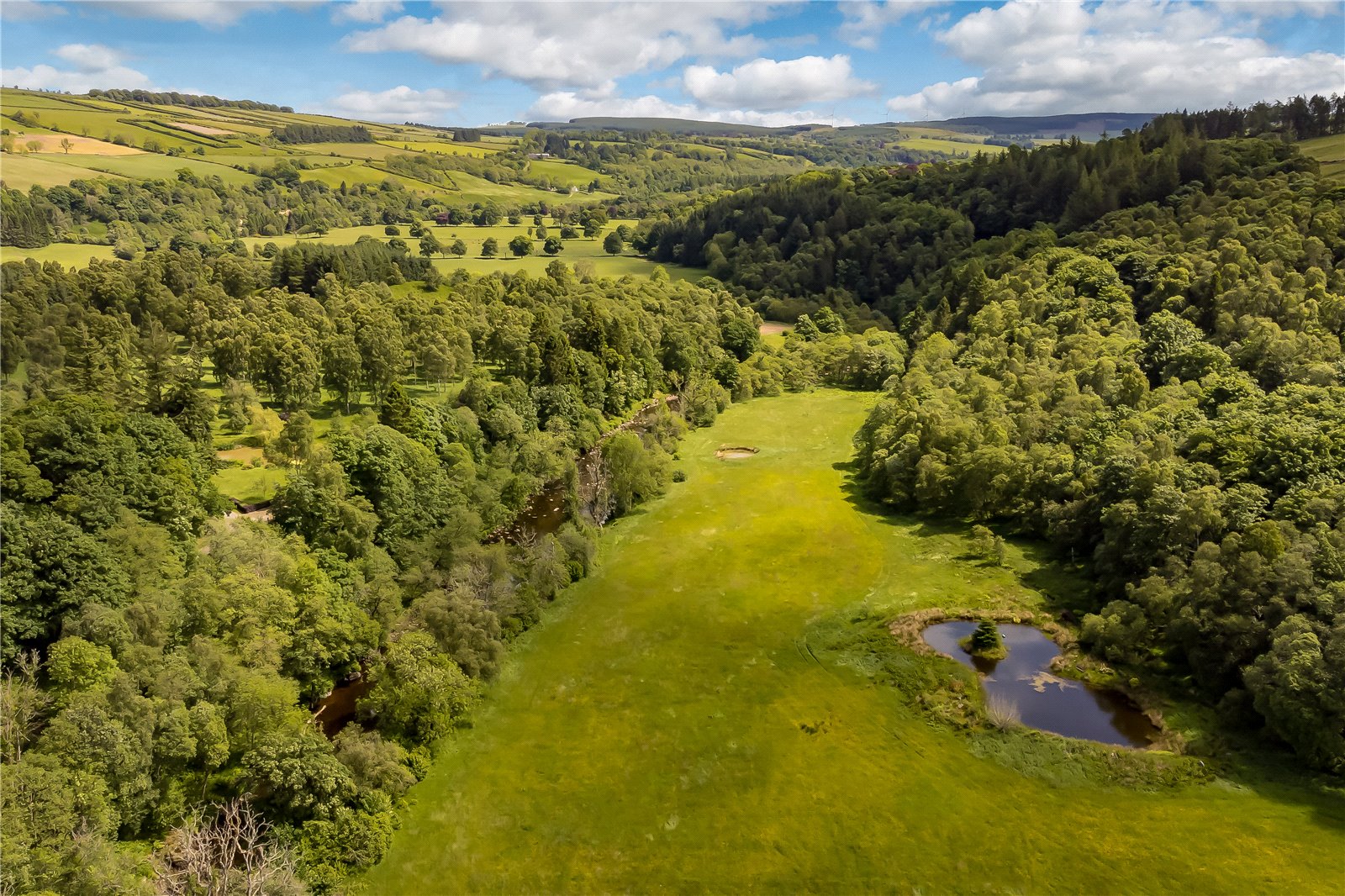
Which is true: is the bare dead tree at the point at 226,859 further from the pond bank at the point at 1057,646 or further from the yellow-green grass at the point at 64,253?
the yellow-green grass at the point at 64,253

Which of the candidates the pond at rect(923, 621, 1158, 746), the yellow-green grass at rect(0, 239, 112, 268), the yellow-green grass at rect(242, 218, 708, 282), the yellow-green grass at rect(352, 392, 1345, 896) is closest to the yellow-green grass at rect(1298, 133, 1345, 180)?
the pond at rect(923, 621, 1158, 746)

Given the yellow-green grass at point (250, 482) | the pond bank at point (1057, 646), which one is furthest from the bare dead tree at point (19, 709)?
the pond bank at point (1057, 646)

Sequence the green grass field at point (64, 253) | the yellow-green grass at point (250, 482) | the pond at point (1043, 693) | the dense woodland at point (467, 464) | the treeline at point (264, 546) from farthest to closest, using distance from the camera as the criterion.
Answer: the green grass field at point (64, 253)
the yellow-green grass at point (250, 482)
the pond at point (1043, 693)
the dense woodland at point (467, 464)
the treeline at point (264, 546)

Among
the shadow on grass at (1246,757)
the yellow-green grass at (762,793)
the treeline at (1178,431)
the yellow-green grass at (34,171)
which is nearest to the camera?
the yellow-green grass at (762,793)

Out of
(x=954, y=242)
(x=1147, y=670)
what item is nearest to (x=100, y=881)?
(x=1147, y=670)

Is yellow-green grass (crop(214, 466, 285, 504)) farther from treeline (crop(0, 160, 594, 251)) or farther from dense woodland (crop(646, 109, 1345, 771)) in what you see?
treeline (crop(0, 160, 594, 251))

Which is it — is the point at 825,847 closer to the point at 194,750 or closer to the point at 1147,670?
the point at 1147,670
